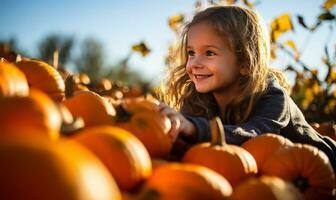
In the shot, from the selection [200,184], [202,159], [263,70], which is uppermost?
[200,184]

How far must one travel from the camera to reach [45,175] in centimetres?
73

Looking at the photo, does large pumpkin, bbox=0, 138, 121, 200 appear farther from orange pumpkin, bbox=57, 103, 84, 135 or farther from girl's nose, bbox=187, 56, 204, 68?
girl's nose, bbox=187, 56, 204, 68

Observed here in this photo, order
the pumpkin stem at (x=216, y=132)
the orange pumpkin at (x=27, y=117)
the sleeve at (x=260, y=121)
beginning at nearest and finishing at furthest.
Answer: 1. the orange pumpkin at (x=27, y=117)
2. the pumpkin stem at (x=216, y=132)
3. the sleeve at (x=260, y=121)

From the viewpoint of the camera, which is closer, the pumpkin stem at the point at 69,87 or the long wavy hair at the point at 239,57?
the pumpkin stem at the point at 69,87

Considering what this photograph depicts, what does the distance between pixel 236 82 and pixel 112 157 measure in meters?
2.30

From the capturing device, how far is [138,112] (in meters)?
1.54

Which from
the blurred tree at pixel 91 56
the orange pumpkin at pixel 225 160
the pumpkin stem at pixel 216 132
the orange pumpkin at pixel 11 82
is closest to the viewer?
the orange pumpkin at pixel 11 82

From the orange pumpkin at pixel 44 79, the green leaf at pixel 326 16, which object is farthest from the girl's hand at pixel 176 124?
the green leaf at pixel 326 16

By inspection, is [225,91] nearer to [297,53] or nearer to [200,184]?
[200,184]

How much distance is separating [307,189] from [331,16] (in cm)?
288

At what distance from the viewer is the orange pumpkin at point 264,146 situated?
1.72 m

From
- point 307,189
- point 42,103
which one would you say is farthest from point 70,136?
point 307,189

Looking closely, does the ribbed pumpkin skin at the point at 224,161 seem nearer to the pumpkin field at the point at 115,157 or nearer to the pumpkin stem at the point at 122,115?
the pumpkin field at the point at 115,157

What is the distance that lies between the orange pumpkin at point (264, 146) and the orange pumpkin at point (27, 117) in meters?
0.97
